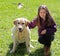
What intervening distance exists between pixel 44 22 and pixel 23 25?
0.57m

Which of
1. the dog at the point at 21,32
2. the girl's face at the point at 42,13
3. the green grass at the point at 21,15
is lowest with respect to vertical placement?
the green grass at the point at 21,15

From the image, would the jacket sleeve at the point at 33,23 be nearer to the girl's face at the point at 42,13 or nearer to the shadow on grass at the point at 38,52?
the girl's face at the point at 42,13

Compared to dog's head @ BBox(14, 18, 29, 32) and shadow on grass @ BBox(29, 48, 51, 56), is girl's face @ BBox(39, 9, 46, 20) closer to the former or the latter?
dog's head @ BBox(14, 18, 29, 32)

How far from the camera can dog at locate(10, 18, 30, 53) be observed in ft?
20.9

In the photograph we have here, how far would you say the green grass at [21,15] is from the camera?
22.5ft

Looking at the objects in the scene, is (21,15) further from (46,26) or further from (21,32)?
(46,26)

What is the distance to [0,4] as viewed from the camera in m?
13.6

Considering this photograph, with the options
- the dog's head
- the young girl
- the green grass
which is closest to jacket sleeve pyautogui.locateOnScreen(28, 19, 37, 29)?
the young girl

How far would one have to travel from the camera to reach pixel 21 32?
6590mm

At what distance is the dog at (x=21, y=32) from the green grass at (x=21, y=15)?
10.8 inches

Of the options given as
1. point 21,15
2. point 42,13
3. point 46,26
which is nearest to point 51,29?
point 46,26

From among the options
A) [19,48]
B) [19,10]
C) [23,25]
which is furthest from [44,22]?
[19,10]


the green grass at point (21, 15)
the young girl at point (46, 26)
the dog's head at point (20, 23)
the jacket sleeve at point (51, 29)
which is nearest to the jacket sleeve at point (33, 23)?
the young girl at point (46, 26)

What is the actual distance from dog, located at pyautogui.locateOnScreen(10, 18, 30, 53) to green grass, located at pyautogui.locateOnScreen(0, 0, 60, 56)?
275 millimetres
